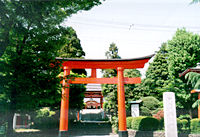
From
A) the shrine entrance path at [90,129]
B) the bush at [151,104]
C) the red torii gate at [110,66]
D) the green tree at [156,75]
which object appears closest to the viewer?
the red torii gate at [110,66]

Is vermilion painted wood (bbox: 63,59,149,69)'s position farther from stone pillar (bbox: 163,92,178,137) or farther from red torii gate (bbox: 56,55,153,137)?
stone pillar (bbox: 163,92,178,137)

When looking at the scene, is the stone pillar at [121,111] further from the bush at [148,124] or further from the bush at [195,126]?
the bush at [195,126]

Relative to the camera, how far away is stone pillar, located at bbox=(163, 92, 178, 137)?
8.33m

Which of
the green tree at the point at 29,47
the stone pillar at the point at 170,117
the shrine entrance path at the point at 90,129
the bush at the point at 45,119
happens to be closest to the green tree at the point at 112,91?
the shrine entrance path at the point at 90,129

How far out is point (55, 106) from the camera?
14.9 metres

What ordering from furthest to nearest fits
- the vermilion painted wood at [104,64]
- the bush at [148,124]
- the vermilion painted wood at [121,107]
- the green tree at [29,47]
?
the vermilion painted wood at [104,64] < the bush at [148,124] < the vermilion painted wood at [121,107] < the green tree at [29,47]

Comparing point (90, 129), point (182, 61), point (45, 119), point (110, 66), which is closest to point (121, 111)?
point (110, 66)

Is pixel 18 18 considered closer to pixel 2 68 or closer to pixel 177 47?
pixel 2 68

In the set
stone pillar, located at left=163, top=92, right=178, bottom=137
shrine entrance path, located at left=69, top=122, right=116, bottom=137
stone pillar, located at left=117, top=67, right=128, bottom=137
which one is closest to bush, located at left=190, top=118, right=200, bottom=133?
stone pillar, located at left=163, top=92, right=178, bottom=137

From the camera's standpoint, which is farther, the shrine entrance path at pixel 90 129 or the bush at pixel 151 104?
the bush at pixel 151 104

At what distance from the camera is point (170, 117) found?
844cm

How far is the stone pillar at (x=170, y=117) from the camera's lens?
8.33 m

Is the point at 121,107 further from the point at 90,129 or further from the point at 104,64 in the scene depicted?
the point at 90,129

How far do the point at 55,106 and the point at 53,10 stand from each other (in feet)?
35.8
